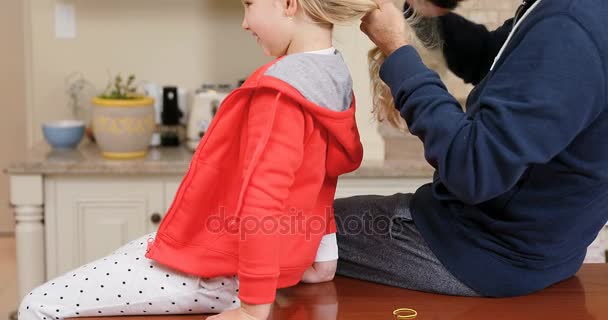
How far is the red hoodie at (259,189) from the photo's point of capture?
4.08 feet

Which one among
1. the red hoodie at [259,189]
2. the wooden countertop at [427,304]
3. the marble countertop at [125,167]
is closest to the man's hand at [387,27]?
the red hoodie at [259,189]

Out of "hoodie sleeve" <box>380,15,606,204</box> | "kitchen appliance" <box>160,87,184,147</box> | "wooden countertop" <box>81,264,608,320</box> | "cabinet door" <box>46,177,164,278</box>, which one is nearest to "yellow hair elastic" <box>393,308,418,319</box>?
"wooden countertop" <box>81,264,608,320</box>

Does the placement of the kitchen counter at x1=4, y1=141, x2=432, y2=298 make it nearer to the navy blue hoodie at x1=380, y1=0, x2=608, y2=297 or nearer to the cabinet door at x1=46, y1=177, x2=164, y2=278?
the cabinet door at x1=46, y1=177, x2=164, y2=278

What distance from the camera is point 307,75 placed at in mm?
1312

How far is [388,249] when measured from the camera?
1492 millimetres

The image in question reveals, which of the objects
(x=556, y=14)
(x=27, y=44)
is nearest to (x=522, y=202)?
(x=556, y=14)

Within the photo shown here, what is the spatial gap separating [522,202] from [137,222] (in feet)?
5.43

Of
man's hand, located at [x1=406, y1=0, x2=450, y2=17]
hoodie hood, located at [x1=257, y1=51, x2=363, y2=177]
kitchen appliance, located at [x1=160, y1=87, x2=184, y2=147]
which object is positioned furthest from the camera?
kitchen appliance, located at [x1=160, y1=87, x2=184, y2=147]

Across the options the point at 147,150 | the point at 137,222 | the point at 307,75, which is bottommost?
the point at 137,222

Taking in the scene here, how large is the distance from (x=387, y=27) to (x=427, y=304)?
47 cm

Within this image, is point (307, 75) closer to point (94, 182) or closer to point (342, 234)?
point (342, 234)

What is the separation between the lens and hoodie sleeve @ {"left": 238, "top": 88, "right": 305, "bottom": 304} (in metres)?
1.23

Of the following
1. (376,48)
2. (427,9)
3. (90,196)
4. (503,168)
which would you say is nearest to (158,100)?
(90,196)

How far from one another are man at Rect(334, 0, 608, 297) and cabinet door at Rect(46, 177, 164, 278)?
125 centimetres
